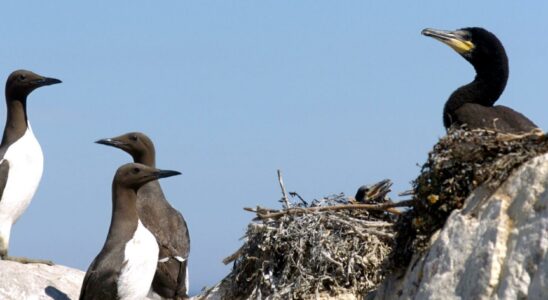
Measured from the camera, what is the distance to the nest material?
32.7 feet

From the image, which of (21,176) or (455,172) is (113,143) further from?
(455,172)

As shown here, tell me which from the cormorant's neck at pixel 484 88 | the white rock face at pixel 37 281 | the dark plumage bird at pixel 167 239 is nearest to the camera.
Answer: the cormorant's neck at pixel 484 88

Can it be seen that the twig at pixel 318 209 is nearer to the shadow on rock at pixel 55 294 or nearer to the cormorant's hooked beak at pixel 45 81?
the shadow on rock at pixel 55 294

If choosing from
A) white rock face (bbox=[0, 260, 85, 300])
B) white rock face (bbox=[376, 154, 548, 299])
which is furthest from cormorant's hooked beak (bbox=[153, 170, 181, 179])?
white rock face (bbox=[376, 154, 548, 299])

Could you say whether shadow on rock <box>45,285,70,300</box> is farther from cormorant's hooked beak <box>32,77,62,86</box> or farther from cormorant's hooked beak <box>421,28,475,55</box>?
cormorant's hooked beak <box>421,28,475,55</box>

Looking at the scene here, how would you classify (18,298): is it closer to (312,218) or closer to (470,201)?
(312,218)

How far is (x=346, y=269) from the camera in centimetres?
1001

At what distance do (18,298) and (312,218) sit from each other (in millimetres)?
4395

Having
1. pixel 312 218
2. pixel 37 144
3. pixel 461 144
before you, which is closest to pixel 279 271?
pixel 312 218

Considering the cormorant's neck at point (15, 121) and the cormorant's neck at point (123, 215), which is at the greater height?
the cormorant's neck at point (15, 121)

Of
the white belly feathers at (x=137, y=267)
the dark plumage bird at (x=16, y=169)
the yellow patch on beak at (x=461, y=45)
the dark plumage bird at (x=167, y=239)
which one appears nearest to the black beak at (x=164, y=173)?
the white belly feathers at (x=137, y=267)

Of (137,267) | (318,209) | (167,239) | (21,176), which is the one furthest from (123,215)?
(318,209)

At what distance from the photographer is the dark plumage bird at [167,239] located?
13.7m

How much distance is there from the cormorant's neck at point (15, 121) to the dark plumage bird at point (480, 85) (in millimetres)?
5857
